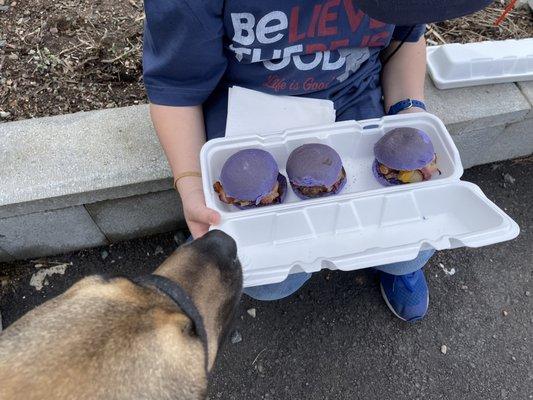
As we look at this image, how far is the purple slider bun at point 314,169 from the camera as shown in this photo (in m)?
1.76

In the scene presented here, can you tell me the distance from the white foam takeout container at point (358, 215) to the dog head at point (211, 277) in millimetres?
260

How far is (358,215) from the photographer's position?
187 cm

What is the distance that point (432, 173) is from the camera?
1.88 m

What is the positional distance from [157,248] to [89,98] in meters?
0.90

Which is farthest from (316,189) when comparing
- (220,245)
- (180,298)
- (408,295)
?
(408,295)

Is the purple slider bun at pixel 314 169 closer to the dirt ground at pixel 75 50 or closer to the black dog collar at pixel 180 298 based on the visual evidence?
the black dog collar at pixel 180 298

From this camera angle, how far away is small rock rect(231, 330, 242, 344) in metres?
2.36

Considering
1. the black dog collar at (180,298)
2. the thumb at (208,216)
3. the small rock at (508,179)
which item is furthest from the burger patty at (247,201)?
the small rock at (508,179)

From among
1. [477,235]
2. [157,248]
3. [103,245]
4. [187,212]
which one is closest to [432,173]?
[477,235]

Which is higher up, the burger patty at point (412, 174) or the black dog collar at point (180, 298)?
the black dog collar at point (180, 298)

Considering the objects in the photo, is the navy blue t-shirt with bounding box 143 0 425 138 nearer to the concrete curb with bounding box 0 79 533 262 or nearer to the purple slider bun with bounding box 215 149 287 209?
the purple slider bun with bounding box 215 149 287 209

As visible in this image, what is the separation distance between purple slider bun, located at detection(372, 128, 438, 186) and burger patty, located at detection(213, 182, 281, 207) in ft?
1.41

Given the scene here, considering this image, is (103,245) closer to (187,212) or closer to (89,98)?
(89,98)

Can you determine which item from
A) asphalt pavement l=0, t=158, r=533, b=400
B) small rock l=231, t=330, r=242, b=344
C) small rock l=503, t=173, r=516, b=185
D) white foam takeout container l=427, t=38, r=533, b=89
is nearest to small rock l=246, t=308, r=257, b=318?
asphalt pavement l=0, t=158, r=533, b=400
